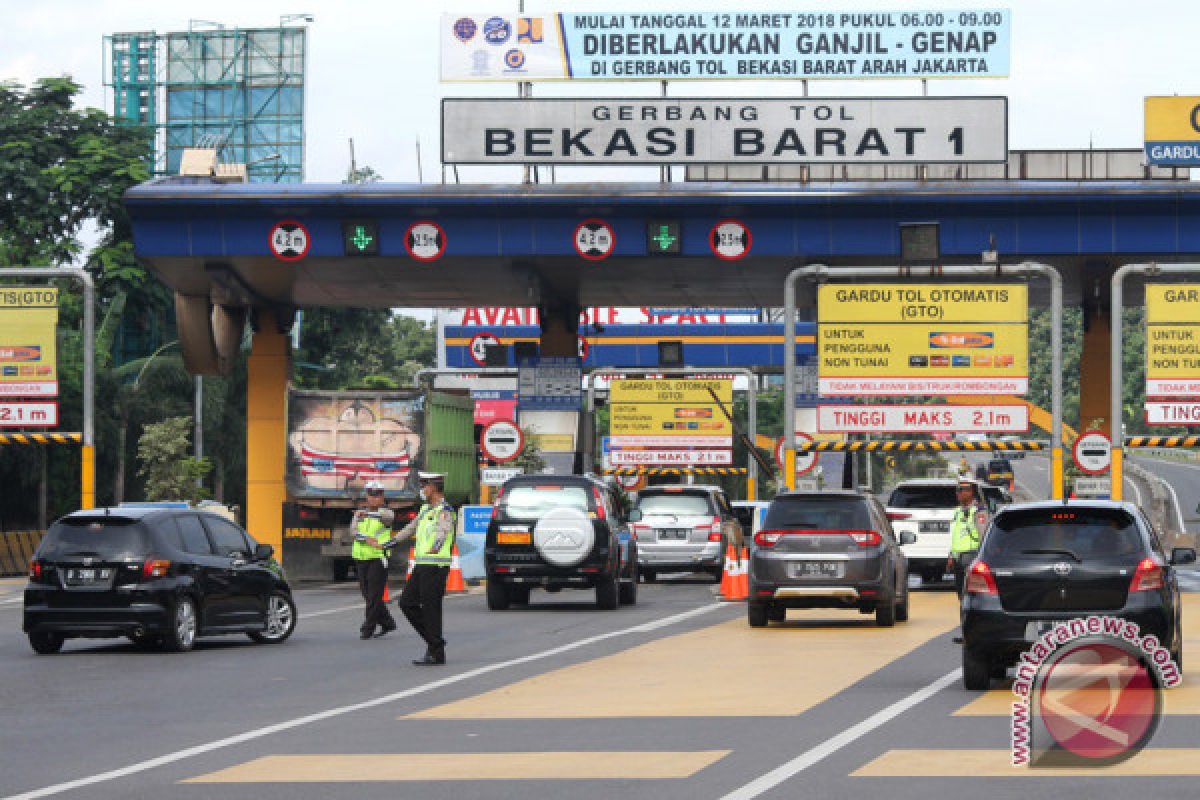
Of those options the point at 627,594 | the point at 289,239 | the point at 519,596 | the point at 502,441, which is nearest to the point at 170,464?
the point at 502,441

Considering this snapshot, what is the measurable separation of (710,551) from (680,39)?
372 inches

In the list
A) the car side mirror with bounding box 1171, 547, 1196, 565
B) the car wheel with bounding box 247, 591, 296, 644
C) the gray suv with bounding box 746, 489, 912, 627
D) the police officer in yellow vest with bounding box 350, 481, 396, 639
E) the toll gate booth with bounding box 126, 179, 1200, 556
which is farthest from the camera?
the toll gate booth with bounding box 126, 179, 1200, 556

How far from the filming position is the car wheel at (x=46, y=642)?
22333mm

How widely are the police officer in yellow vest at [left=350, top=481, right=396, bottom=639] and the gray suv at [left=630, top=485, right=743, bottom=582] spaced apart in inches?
555

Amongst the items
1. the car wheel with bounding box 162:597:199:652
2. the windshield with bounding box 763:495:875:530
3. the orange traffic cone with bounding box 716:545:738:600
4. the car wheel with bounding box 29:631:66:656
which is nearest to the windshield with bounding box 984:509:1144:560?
the windshield with bounding box 763:495:875:530

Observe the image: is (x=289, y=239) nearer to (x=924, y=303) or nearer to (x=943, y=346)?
(x=924, y=303)

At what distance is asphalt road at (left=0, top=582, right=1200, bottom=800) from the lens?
38.1ft

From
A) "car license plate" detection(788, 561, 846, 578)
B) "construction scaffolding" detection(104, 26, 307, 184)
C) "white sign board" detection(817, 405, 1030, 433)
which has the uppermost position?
"construction scaffolding" detection(104, 26, 307, 184)

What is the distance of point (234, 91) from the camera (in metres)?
95.6

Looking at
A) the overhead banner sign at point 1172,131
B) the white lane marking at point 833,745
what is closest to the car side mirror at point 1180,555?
the white lane marking at point 833,745

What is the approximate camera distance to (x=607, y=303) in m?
48.7

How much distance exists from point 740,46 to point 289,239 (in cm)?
899
